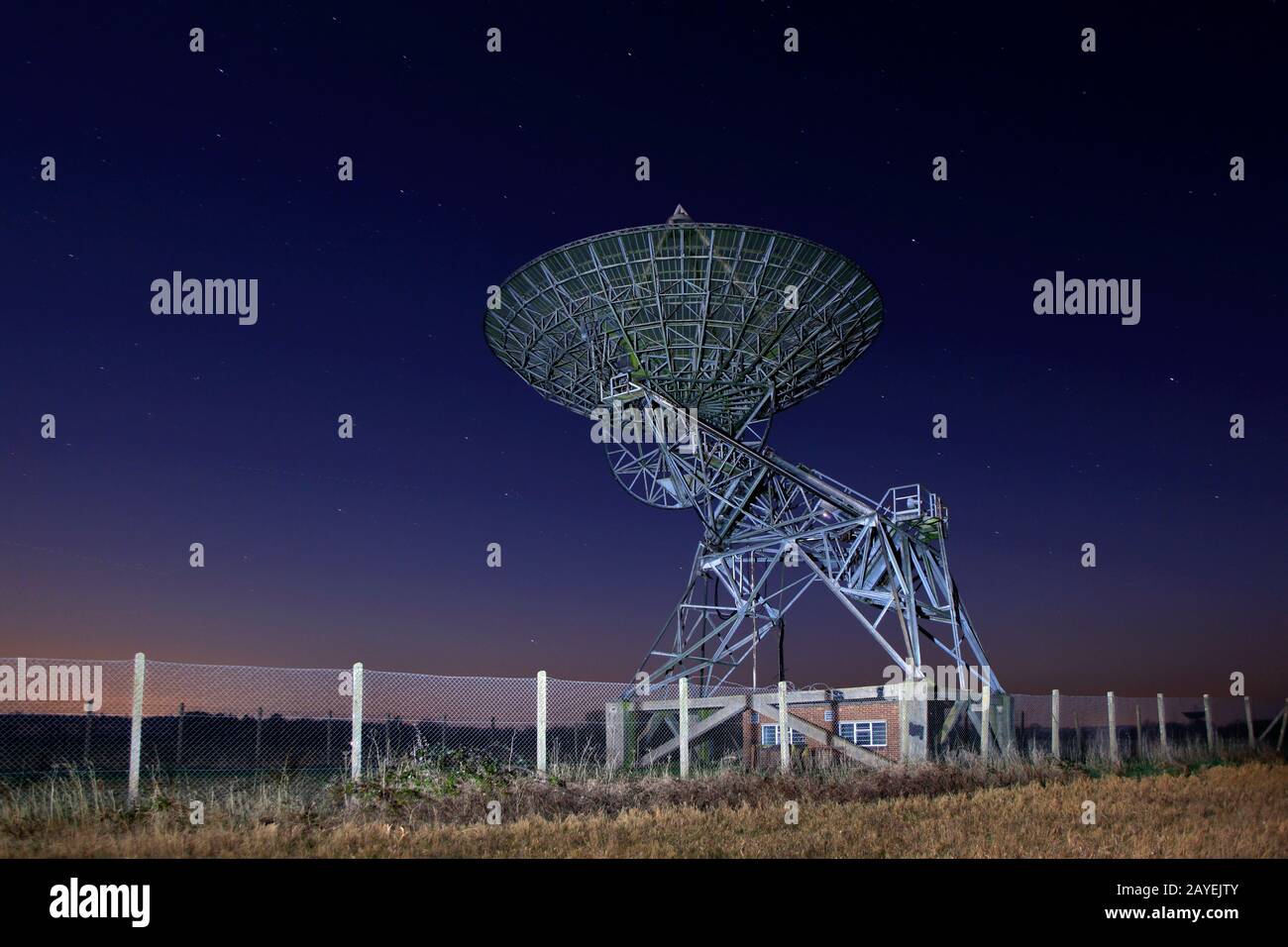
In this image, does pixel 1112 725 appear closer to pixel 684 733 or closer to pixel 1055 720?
pixel 1055 720

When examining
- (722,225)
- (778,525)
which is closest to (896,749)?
(778,525)

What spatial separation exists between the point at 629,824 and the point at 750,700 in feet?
51.0

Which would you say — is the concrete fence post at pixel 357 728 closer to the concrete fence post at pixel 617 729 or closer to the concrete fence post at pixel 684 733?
the concrete fence post at pixel 684 733

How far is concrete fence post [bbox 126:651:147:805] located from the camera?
12.4m

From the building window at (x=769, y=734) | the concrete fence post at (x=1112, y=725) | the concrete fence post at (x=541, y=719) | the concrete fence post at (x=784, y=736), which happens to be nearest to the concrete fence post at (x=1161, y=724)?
the concrete fence post at (x=1112, y=725)

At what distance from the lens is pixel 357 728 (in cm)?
1373

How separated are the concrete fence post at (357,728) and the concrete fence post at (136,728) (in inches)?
104

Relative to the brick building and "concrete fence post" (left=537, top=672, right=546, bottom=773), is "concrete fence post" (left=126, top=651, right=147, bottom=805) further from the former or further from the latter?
the brick building

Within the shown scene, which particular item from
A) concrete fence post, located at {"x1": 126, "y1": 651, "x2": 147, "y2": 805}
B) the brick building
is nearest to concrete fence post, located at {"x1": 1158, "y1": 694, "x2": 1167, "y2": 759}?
the brick building

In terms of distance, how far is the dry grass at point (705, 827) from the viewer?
9.97m

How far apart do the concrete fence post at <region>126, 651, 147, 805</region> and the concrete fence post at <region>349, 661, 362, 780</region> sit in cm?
265

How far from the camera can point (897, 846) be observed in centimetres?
1048

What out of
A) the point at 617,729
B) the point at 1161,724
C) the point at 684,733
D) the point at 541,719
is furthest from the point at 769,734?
the point at 541,719
